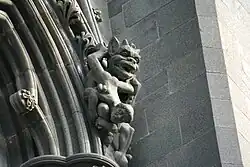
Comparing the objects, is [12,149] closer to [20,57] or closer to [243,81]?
[20,57]

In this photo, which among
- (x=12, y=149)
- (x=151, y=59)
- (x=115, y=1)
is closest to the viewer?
(x=12, y=149)

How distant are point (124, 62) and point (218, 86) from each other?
0.75m

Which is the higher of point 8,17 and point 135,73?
point 8,17

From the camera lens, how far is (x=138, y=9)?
36.2 ft

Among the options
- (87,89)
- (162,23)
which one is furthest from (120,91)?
(162,23)

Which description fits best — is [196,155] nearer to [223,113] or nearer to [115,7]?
[223,113]

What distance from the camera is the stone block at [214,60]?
10.2 meters

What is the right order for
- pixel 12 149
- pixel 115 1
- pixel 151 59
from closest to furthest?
pixel 12 149 → pixel 151 59 → pixel 115 1

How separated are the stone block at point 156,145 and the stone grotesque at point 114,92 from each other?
0.17 m

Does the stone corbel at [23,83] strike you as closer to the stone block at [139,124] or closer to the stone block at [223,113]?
the stone block at [139,124]

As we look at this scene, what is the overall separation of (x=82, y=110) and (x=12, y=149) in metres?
0.61

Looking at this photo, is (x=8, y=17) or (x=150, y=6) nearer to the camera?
(x=8, y=17)

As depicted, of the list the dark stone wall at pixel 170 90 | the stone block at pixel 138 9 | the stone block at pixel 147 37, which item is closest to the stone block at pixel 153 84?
the dark stone wall at pixel 170 90

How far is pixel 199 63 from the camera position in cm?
1020
